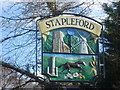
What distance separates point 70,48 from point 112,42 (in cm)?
165

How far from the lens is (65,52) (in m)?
9.89

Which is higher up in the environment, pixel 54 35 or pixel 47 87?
pixel 54 35

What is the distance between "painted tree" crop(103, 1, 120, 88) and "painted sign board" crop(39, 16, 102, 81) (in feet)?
1.78

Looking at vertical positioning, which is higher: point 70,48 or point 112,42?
point 112,42

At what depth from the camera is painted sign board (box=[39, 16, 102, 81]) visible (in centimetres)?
971

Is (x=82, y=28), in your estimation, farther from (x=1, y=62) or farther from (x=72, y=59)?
(x=1, y=62)

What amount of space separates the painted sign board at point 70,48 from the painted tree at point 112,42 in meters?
0.54

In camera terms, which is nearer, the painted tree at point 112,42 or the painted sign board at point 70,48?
the painted sign board at point 70,48

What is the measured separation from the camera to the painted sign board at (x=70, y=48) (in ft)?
31.9

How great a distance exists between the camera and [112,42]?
1077 cm

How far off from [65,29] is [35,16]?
126 centimetres

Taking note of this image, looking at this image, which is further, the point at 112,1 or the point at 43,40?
the point at 112,1

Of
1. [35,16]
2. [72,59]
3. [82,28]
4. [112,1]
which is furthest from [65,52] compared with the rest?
[112,1]

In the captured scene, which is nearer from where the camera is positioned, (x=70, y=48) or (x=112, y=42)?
(x=70, y=48)
